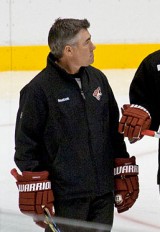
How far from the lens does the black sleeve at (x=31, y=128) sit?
2109mm

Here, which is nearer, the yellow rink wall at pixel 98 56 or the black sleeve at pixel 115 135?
the black sleeve at pixel 115 135

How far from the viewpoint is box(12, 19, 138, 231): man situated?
211 centimetres

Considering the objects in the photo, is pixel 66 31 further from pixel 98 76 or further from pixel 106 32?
pixel 106 32

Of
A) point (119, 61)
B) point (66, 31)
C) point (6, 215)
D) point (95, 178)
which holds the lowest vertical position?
point (119, 61)

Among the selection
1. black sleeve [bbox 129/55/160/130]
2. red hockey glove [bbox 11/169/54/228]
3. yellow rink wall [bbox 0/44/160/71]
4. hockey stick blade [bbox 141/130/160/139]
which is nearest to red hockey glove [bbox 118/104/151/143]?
hockey stick blade [bbox 141/130/160/139]

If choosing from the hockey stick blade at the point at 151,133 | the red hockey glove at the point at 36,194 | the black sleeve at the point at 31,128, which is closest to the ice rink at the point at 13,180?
the red hockey glove at the point at 36,194

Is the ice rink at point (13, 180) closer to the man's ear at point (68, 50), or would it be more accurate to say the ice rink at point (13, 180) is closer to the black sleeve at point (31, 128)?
the black sleeve at point (31, 128)

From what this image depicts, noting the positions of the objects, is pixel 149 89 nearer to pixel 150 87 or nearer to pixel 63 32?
pixel 150 87

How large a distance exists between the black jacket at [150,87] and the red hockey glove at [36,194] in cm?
44

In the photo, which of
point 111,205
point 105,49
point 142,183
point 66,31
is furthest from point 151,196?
point 105,49

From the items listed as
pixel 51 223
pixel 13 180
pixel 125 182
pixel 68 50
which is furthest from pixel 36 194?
pixel 13 180

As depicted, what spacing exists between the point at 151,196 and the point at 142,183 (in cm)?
26

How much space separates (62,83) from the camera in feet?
7.09

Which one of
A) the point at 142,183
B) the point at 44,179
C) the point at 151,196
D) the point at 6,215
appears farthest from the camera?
the point at 142,183
